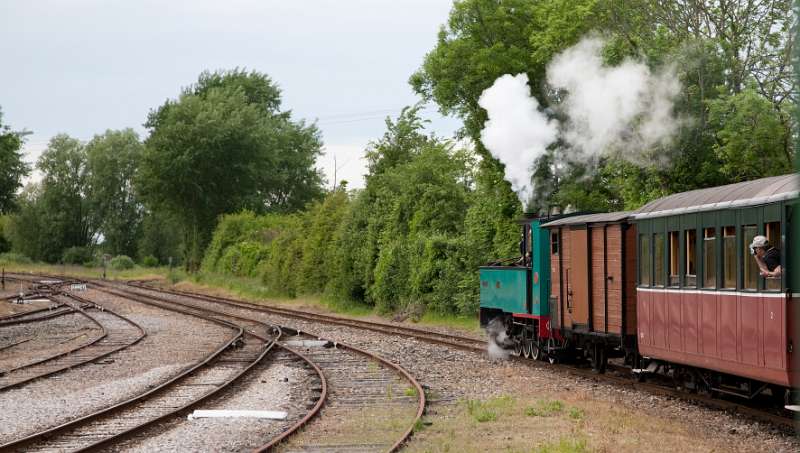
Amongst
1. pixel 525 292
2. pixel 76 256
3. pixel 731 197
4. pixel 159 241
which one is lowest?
pixel 525 292

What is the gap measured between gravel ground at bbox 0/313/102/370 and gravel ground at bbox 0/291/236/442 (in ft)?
5.20

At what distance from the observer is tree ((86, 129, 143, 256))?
9825cm

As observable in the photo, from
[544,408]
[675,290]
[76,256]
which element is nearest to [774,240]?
[675,290]

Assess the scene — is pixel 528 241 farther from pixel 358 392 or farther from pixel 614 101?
pixel 358 392

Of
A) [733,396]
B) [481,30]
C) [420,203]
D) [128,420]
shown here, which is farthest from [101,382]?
[481,30]

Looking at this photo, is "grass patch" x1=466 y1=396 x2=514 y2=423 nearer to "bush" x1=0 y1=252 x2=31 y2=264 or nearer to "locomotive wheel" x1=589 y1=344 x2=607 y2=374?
"locomotive wheel" x1=589 y1=344 x2=607 y2=374

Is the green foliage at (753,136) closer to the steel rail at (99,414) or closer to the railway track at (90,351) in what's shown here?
the steel rail at (99,414)

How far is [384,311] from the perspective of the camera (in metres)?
33.9

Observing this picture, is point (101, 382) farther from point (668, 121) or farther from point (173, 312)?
point (173, 312)

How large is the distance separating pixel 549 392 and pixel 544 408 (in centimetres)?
196

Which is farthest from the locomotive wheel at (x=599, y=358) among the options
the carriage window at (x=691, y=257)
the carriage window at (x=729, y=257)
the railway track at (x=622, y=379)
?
the carriage window at (x=729, y=257)

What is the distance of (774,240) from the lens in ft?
34.5

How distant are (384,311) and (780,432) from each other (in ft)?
78.0

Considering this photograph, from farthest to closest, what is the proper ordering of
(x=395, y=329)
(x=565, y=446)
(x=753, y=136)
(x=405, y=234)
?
(x=405, y=234), (x=395, y=329), (x=753, y=136), (x=565, y=446)
